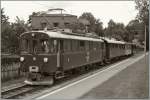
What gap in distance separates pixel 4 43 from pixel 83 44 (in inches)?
290

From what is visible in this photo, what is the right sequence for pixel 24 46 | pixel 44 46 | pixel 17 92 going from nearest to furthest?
1. pixel 17 92
2. pixel 44 46
3. pixel 24 46

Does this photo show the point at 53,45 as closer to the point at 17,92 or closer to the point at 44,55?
the point at 44,55

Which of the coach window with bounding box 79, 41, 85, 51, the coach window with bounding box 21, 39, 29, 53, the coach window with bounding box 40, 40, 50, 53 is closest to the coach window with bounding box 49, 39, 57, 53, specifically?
the coach window with bounding box 40, 40, 50, 53

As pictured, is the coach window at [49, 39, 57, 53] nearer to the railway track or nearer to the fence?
the railway track

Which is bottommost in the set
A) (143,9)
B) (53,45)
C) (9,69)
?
(9,69)

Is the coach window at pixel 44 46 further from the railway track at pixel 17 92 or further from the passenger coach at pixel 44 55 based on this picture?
the railway track at pixel 17 92

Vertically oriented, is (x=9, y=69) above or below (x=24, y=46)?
below

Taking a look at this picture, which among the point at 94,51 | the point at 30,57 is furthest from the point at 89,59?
the point at 30,57

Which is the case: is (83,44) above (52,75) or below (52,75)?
above

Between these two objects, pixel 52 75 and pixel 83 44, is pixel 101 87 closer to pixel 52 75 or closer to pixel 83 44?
pixel 52 75

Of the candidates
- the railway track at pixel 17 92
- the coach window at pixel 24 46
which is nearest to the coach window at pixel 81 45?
the coach window at pixel 24 46

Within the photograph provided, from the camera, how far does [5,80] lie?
64.1 ft

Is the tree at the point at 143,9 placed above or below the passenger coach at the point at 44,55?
above

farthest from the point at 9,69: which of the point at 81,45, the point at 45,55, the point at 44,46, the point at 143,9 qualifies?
the point at 143,9
